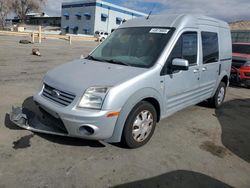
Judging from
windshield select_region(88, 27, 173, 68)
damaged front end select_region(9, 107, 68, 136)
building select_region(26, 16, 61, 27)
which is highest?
building select_region(26, 16, 61, 27)

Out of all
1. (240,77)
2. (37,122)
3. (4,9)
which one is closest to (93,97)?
(37,122)

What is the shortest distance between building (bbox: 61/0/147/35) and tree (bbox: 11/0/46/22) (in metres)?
7.52

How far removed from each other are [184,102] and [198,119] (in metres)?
0.99

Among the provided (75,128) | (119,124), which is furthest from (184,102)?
(75,128)

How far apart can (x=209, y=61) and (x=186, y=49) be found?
1.05 m

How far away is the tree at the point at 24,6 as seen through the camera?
6450 centimetres

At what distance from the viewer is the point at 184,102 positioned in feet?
16.3

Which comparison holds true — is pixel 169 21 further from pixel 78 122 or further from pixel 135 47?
pixel 78 122

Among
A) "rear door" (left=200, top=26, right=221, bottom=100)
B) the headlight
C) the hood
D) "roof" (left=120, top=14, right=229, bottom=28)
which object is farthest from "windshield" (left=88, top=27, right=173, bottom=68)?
"rear door" (left=200, top=26, right=221, bottom=100)

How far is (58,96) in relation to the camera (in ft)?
Result: 12.3

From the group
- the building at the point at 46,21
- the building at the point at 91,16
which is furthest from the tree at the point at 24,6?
the building at the point at 46,21

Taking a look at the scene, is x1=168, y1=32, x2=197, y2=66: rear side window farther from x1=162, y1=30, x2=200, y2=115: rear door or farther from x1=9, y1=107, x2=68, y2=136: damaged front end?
x1=9, y1=107, x2=68, y2=136: damaged front end

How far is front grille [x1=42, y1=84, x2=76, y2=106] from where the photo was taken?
3.60 m

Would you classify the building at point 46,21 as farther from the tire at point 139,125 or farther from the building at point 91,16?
the tire at point 139,125
